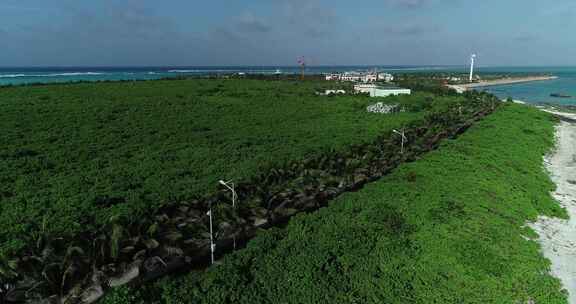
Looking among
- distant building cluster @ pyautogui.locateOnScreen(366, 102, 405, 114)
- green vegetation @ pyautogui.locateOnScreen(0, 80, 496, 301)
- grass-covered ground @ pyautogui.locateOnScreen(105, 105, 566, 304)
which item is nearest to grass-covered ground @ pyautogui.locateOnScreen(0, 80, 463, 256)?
green vegetation @ pyautogui.locateOnScreen(0, 80, 496, 301)

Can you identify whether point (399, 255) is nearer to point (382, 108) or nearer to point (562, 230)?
point (562, 230)

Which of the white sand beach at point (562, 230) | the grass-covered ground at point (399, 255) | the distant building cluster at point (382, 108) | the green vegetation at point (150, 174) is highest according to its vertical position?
the distant building cluster at point (382, 108)

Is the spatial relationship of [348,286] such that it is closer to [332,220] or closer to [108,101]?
[332,220]

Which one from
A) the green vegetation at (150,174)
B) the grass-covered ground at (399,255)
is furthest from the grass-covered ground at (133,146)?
the grass-covered ground at (399,255)

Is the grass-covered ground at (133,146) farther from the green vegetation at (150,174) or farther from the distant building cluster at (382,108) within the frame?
the distant building cluster at (382,108)

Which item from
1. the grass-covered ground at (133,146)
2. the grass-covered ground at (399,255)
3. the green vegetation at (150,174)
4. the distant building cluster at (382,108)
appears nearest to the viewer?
the grass-covered ground at (399,255)

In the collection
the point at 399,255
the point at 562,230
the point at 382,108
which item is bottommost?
the point at 562,230

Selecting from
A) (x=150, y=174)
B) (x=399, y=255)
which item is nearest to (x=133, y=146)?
(x=150, y=174)
